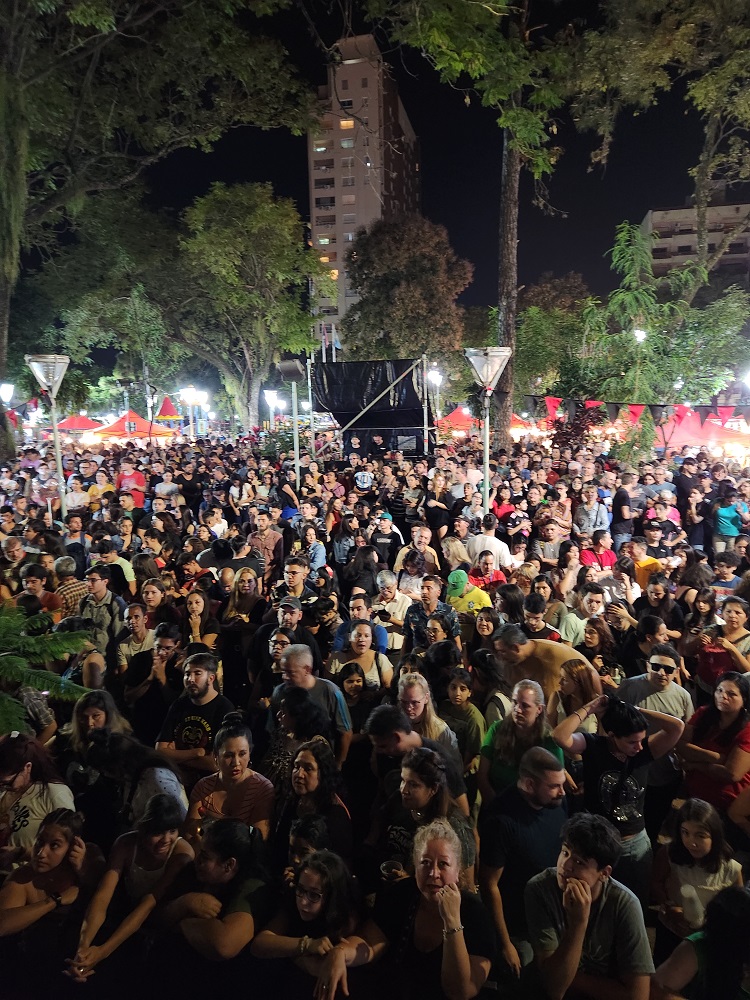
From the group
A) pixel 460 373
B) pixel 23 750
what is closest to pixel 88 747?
pixel 23 750

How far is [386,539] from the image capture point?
8.24 metres

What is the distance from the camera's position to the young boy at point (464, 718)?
3.84 metres

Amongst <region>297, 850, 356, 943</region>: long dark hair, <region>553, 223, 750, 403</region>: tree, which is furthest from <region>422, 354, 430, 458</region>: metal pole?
<region>297, 850, 356, 943</region>: long dark hair

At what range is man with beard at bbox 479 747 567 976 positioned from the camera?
112 inches

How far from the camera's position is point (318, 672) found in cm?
491

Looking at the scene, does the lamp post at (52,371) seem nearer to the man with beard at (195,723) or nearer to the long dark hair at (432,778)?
the man with beard at (195,723)

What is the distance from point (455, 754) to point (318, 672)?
1.63 meters

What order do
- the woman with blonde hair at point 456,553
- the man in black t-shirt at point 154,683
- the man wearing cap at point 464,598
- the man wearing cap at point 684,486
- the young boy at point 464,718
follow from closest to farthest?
the young boy at point 464,718 → the man in black t-shirt at point 154,683 → the man wearing cap at point 464,598 → the woman with blonde hair at point 456,553 → the man wearing cap at point 684,486

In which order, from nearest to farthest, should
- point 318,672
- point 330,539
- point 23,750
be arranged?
point 23,750
point 318,672
point 330,539

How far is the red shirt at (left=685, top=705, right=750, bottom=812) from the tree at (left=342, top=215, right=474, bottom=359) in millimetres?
34092

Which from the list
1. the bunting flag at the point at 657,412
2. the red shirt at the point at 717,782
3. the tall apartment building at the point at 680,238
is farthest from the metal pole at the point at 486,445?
the tall apartment building at the point at 680,238

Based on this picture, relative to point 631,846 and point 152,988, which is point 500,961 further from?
point 152,988

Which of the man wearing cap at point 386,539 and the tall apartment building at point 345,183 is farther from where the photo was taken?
the tall apartment building at point 345,183

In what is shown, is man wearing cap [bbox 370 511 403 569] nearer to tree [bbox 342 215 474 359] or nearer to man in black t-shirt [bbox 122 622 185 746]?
man in black t-shirt [bbox 122 622 185 746]
